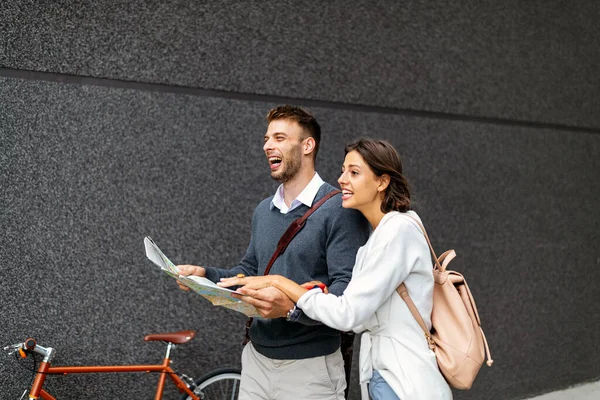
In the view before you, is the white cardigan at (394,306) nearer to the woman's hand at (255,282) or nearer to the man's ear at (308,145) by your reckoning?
the woman's hand at (255,282)

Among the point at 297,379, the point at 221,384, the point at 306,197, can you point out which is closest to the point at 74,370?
the point at 221,384

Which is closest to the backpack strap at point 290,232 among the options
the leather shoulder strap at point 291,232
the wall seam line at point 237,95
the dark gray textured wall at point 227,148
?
the leather shoulder strap at point 291,232

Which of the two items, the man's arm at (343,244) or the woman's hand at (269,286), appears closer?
the woman's hand at (269,286)

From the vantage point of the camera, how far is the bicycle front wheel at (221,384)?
3410mm

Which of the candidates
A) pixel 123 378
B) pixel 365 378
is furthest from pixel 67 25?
pixel 365 378

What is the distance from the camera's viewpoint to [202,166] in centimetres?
359

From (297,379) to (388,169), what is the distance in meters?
0.79

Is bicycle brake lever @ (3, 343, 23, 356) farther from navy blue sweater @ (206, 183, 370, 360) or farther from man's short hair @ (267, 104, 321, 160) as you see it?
man's short hair @ (267, 104, 321, 160)

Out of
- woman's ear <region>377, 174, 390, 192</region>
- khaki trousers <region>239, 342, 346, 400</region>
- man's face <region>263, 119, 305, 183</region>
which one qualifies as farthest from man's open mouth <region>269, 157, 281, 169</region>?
khaki trousers <region>239, 342, 346, 400</region>

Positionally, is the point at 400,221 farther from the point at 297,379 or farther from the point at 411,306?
the point at 297,379

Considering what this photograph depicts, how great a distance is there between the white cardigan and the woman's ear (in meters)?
0.10

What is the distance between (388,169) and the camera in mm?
2086

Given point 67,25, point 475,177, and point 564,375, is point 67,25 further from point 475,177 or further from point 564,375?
point 564,375

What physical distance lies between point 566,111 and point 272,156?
3662mm
